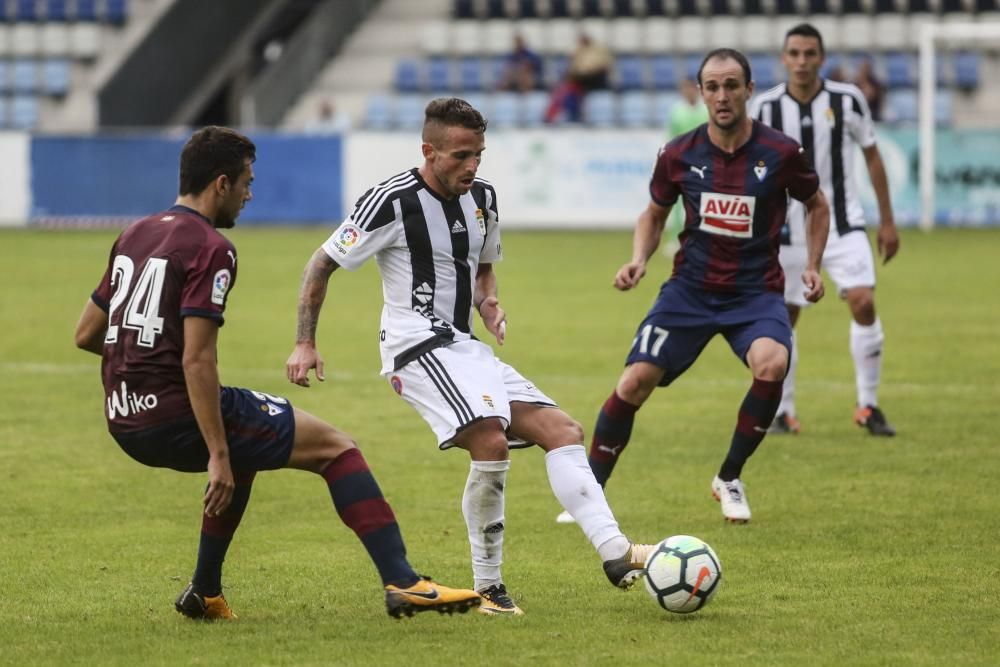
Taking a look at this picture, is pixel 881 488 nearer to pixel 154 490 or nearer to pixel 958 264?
pixel 154 490

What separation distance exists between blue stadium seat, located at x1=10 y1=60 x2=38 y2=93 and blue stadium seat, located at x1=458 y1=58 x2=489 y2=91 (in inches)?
335

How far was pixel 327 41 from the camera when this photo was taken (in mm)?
33656

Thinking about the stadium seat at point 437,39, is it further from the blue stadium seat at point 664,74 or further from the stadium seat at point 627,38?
the blue stadium seat at point 664,74

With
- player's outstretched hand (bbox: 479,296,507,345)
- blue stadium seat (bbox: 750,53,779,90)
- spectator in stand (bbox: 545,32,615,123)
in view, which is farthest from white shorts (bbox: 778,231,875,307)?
blue stadium seat (bbox: 750,53,779,90)

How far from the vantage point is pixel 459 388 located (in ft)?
19.2

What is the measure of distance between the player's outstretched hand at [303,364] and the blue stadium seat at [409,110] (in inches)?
976

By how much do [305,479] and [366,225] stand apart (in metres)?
3.00

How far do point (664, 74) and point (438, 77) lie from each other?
431 centimetres

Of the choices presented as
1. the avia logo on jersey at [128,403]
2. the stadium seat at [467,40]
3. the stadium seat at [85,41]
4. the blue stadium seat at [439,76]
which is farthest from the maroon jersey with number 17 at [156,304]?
the stadium seat at [85,41]

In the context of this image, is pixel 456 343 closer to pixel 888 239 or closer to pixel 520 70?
pixel 888 239

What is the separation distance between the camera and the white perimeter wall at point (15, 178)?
2833 cm

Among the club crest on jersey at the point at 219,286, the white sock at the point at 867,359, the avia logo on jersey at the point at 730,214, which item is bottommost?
the white sock at the point at 867,359

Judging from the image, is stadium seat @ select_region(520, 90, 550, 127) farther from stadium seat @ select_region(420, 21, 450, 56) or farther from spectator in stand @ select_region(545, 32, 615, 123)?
stadium seat @ select_region(420, 21, 450, 56)

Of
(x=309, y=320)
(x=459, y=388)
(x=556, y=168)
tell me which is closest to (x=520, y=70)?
(x=556, y=168)
